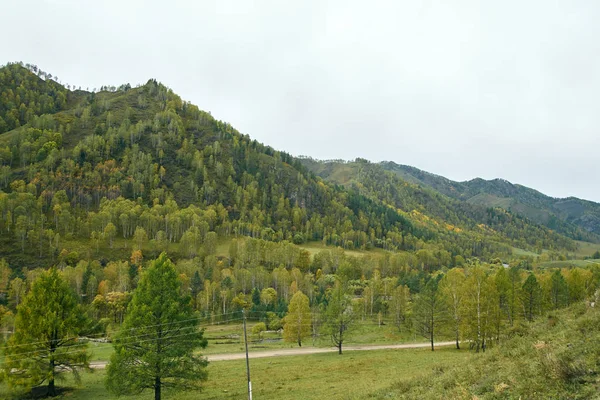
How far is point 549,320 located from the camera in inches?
1045

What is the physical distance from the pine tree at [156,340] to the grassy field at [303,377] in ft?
18.7

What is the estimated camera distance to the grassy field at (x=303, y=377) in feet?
110


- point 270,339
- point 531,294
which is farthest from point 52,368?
point 531,294

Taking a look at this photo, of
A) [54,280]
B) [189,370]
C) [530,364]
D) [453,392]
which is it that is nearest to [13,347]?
[54,280]

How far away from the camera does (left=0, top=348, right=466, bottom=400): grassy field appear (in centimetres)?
3356

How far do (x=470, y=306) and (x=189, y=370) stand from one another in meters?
47.3

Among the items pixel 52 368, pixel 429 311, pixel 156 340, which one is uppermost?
pixel 156 340

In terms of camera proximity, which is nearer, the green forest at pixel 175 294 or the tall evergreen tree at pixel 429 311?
the green forest at pixel 175 294

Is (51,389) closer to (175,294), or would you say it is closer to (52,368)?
(52,368)

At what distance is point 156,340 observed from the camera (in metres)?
32.0

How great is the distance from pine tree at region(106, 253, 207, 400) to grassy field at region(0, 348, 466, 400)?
5701 mm

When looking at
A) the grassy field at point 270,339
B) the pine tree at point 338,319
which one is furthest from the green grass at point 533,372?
the grassy field at point 270,339

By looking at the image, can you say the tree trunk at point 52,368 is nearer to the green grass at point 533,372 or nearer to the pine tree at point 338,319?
the green grass at point 533,372

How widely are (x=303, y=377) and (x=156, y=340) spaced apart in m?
19.3
